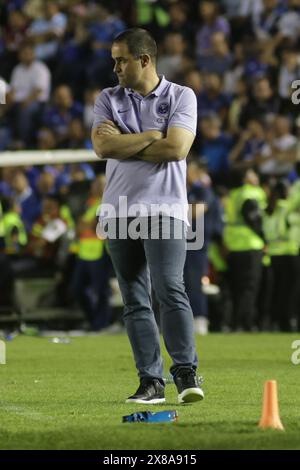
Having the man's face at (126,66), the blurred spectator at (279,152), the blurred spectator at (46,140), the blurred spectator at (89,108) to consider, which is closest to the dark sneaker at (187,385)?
the man's face at (126,66)

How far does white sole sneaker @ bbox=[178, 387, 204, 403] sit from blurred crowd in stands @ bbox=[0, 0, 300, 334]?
28.6ft

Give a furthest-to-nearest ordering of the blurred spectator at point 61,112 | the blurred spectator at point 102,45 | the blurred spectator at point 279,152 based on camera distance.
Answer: the blurred spectator at point 102,45
the blurred spectator at point 61,112
the blurred spectator at point 279,152

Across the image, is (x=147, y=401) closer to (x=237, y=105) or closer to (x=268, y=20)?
(x=237, y=105)

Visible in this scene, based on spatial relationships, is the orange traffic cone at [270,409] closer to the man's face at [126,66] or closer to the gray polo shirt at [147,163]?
the gray polo shirt at [147,163]

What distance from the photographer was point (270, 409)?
7.19 metres

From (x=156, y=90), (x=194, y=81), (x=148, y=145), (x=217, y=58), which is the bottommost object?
(x=148, y=145)

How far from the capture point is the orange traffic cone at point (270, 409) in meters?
7.11

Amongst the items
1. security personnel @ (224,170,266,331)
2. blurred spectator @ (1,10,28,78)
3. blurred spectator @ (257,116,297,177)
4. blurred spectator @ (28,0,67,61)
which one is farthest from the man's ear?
blurred spectator @ (1,10,28,78)

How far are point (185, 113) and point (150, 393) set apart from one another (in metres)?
1.79

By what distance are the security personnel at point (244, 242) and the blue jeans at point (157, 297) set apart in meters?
9.14

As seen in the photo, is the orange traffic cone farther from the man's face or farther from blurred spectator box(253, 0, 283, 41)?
blurred spectator box(253, 0, 283, 41)

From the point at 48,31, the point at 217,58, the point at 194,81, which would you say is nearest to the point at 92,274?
the point at 194,81

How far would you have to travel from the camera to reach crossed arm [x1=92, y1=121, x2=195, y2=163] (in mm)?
8469

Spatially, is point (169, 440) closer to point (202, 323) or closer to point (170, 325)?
point (170, 325)
